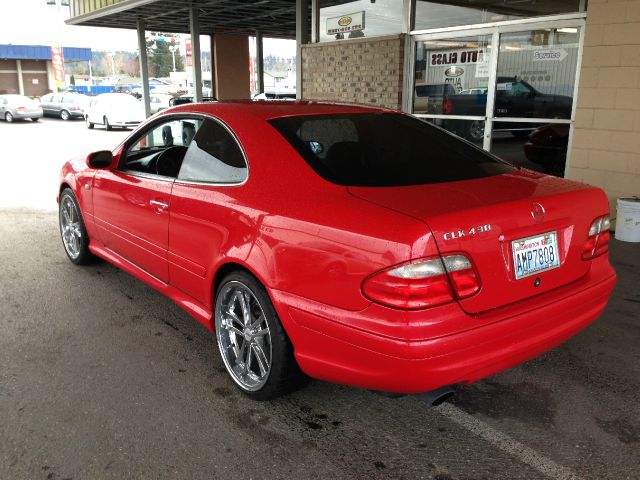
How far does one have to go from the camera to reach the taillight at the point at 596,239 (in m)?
2.93

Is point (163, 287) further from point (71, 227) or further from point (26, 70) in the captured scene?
point (26, 70)

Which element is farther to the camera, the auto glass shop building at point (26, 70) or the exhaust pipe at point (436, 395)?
the auto glass shop building at point (26, 70)

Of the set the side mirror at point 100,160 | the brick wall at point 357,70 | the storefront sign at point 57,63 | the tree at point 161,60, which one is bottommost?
the side mirror at point 100,160

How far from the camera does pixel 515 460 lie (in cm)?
264

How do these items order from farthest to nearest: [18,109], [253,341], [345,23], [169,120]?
[18,109]
[345,23]
[169,120]
[253,341]

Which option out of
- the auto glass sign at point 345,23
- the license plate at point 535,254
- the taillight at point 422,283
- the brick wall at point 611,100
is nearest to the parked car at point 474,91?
the brick wall at point 611,100

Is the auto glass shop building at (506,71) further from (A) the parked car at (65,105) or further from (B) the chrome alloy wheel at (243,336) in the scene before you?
(A) the parked car at (65,105)

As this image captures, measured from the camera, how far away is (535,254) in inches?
104

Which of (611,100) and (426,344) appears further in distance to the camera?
(611,100)

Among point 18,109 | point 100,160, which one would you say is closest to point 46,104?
point 18,109

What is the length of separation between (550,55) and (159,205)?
5.68m

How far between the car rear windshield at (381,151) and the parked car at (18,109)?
101 ft

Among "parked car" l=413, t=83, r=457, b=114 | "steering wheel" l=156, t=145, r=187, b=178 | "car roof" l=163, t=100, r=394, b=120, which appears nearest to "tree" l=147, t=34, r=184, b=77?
"parked car" l=413, t=83, r=457, b=114

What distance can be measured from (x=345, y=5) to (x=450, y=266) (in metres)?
8.61
